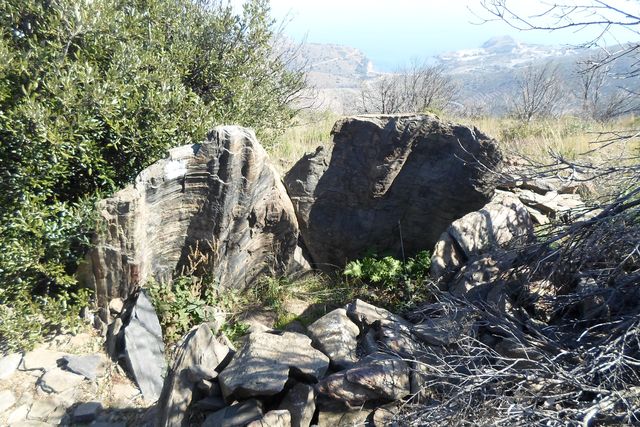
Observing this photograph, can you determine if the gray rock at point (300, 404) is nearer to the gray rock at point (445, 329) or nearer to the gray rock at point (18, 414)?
the gray rock at point (445, 329)

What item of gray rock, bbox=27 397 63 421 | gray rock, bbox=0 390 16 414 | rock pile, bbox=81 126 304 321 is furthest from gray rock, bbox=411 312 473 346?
gray rock, bbox=0 390 16 414

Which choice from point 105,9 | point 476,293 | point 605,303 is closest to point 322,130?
point 105,9

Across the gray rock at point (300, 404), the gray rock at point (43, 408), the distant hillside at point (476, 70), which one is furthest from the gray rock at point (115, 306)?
the distant hillside at point (476, 70)

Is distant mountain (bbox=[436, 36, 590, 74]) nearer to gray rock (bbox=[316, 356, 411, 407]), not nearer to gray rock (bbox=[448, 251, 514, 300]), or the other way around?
gray rock (bbox=[448, 251, 514, 300])

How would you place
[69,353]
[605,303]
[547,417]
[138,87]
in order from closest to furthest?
[547,417] → [605,303] → [69,353] → [138,87]

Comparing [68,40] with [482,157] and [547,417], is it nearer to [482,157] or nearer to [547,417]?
[482,157]

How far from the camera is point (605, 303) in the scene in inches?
135

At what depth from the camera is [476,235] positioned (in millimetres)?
5359

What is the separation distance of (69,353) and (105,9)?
11.1 feet

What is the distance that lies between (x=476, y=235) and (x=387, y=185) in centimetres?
130

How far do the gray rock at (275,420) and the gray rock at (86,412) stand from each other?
1657 millimetres

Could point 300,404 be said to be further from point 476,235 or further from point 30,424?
point 476,235

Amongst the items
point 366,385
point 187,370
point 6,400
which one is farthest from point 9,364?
point 366,385

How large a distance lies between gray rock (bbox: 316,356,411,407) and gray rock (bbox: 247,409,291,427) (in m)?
0.32
